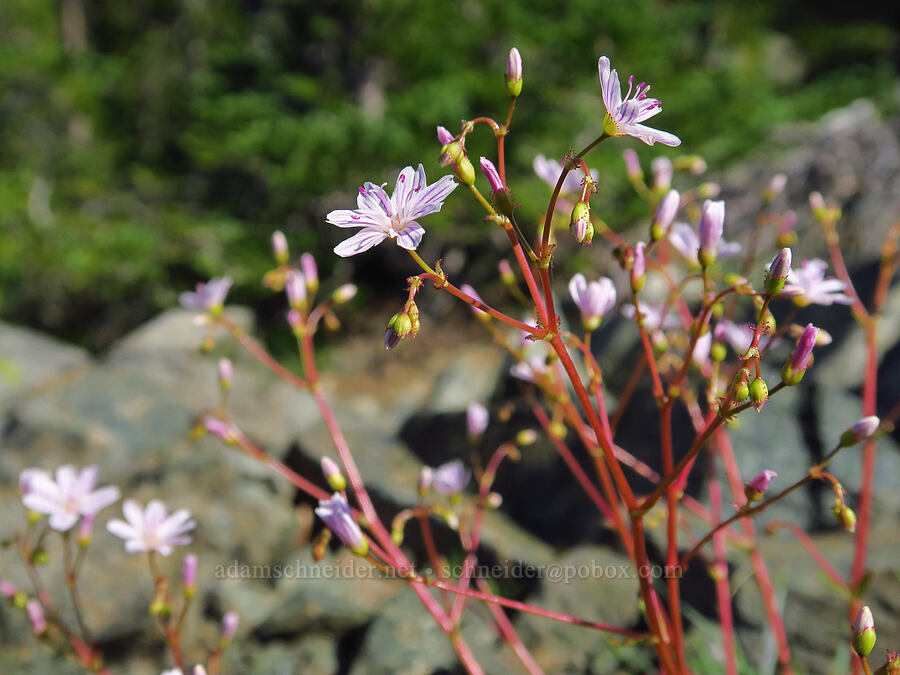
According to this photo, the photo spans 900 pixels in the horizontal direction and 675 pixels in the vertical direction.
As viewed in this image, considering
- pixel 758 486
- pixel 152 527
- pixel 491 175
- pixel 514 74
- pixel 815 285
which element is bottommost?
pixel 152 527

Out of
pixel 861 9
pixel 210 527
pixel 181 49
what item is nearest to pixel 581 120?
pixel 210 527

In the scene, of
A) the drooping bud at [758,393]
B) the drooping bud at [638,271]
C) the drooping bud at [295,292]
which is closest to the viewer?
the drooping bud at [758,393]

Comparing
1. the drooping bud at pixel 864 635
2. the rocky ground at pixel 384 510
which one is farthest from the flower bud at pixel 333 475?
the rocky ground at pixel 384 510

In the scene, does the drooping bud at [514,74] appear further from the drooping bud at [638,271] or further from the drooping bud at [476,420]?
the drooping bud at [476,420]

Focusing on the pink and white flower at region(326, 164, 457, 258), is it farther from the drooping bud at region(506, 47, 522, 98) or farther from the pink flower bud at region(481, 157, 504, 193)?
the drooping bud at region(506, 47, 522, 98)

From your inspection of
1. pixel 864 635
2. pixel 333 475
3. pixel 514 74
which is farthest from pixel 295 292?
pixel 864 635

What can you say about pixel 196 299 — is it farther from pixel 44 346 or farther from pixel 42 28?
pixel 42 28

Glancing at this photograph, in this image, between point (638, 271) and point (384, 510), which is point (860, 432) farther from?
point (384, 510)
